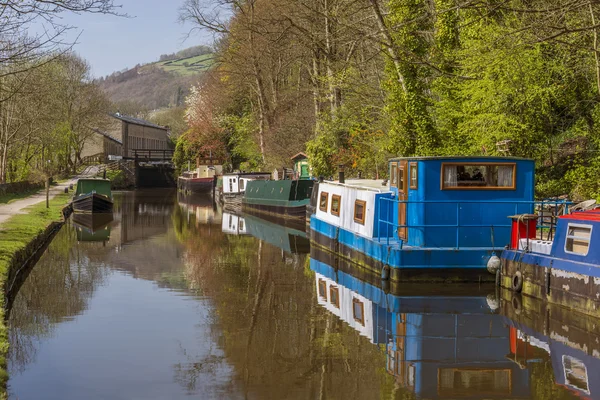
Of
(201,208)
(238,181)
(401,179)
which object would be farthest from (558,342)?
(201,208)

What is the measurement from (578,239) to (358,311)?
4251mm

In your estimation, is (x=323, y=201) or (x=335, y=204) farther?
(x=323, y=201)

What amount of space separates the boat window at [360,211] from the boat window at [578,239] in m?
6.81

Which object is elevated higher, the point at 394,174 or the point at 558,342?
the point at 394,174

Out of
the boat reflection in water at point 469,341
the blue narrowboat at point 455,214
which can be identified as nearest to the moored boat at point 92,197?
the boat reflection in water at point 469,341

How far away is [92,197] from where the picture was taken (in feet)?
131

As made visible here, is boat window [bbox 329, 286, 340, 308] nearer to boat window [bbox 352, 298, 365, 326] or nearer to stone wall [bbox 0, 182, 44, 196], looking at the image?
boat window [bbox 352, 298, 365, 326]

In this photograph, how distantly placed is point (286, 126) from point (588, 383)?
127 ft

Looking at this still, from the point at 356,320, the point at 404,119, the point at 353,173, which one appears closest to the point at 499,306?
the point at 356,320

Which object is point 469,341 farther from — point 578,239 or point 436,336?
point 578,239

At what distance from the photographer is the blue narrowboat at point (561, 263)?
13.7 m

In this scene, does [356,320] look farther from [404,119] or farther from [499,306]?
[404,119]

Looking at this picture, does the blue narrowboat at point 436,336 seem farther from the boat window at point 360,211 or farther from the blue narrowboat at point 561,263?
the boat window at point 360,211

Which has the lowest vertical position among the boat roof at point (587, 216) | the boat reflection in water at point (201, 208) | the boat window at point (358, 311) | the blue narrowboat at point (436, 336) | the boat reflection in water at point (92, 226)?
the boat reflection in water at point (201, 208)
